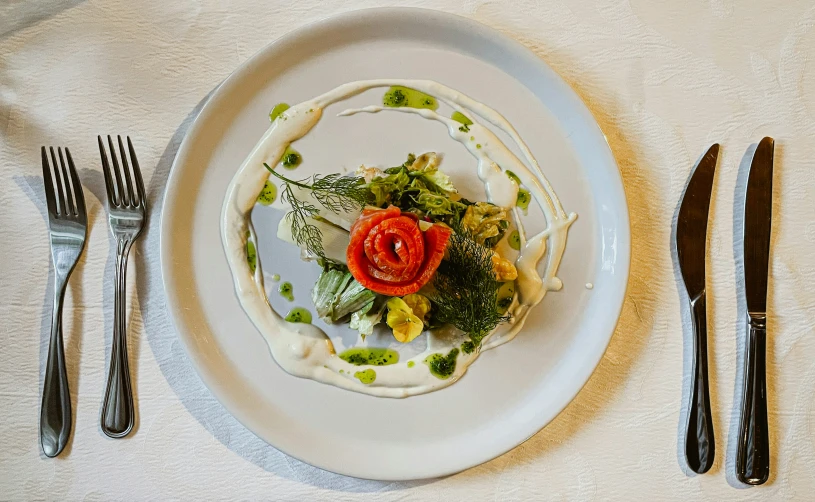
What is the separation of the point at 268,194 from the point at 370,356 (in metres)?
0.66

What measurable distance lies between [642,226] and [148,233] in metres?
Answer: 1.73

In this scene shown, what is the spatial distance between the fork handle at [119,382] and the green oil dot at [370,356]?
72cm

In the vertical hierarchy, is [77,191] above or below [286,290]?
above

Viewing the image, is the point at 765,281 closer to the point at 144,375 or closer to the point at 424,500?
the point at 424,500

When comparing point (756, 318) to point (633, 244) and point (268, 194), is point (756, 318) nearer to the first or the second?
point (633, 244)

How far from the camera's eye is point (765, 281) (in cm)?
196

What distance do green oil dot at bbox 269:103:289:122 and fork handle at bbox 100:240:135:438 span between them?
0.71 meters

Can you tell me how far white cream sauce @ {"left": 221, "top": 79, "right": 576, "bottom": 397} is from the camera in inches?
75.5

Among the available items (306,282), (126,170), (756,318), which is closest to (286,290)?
(306,282)

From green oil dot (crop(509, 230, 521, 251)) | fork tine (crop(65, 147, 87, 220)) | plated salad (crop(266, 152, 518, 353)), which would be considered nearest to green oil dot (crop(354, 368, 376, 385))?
plated salad (crop(266, 152, 518, 353))

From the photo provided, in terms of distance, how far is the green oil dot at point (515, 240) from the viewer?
1.98m

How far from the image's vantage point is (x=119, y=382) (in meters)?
1.88

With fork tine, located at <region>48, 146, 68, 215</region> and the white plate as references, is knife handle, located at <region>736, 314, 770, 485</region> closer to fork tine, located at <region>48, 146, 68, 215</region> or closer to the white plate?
the white plate

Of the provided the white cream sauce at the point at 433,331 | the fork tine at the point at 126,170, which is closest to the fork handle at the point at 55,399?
the fork tine at the point at 126,170
